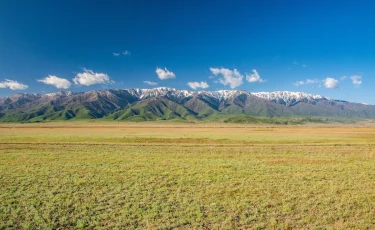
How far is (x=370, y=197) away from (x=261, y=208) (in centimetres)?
812

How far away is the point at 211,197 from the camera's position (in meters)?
16.0

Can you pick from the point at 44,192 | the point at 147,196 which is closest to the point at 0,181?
the point at 44,192

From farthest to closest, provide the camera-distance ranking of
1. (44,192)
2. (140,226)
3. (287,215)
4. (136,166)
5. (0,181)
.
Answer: (136,166), (0,181), (44,192), (287,215), (140,226)

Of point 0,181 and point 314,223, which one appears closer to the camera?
point 314,223

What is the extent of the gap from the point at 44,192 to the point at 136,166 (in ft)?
35.6

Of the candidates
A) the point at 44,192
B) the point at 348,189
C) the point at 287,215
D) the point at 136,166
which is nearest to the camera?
the point at 287,215

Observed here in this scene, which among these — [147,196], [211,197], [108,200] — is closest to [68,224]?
[108,200]

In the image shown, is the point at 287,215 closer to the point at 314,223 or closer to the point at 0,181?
the point at 314,223

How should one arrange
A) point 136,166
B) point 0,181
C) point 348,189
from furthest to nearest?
point 136,166
point 0,181
point 348,189

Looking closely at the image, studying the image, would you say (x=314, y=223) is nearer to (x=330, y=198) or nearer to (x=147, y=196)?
(x=330, y=198)

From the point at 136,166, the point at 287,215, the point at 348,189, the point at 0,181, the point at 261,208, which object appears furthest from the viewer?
the point at 136,166

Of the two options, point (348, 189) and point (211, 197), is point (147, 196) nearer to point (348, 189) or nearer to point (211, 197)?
point (211, 197)

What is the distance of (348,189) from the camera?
17781mm

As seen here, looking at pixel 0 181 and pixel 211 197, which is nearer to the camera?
pixel 211 197
